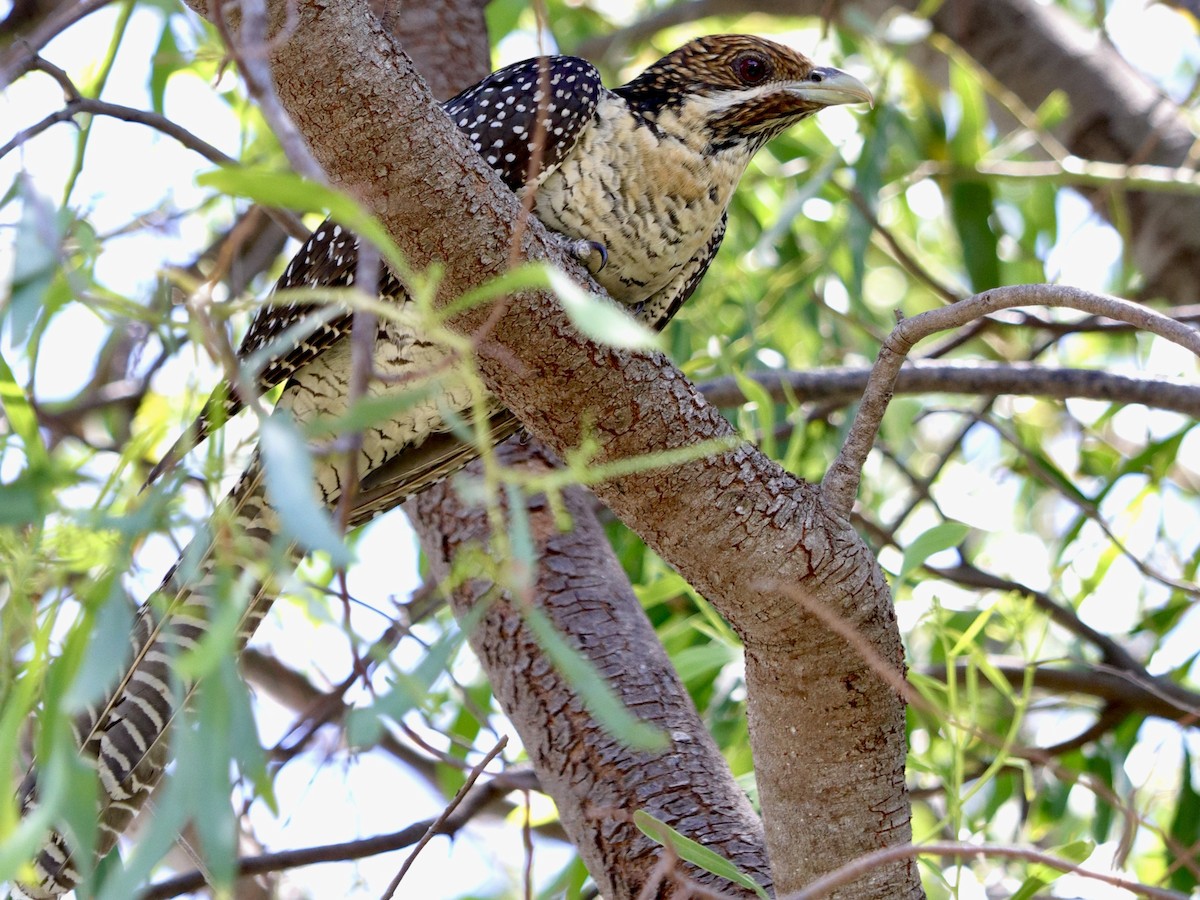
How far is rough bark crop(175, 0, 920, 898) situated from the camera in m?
1.24

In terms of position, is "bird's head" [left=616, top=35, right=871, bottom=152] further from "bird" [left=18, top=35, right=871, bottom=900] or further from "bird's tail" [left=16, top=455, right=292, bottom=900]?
"bird's tail" [left=16, top=455, right=292, bottom=900]

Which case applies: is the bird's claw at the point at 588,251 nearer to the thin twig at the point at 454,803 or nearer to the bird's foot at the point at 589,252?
the bird's foot at the point at 589,252

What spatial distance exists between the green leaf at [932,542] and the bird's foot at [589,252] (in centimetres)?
64

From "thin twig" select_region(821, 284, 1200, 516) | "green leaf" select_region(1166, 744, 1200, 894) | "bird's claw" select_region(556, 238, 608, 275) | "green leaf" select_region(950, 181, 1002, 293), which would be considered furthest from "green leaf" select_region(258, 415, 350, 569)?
"green leaf" select_region(950, 181, 1002, 293)

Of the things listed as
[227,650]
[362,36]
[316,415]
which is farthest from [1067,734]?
[227,650]

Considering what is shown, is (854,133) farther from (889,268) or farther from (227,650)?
(227,650)

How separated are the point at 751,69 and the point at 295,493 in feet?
5.90

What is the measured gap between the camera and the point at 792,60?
2.31m

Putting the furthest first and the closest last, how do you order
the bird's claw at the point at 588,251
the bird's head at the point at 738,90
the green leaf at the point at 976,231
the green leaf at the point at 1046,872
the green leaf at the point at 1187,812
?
the green leaf at the point at 976,231 → the green leaf at the point at 1187,812 → the bird's head at the point at 738,90 → the bird's claw at the point at 588,251 → the green leaf at the point at 1046,872

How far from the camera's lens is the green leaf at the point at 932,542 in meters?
1.82

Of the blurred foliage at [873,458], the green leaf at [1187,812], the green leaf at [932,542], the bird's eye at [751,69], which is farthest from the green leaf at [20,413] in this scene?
the green leaf at [1187,812]

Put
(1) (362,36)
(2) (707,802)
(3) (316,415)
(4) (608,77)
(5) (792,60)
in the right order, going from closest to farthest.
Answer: (1) (362,36) < (2) (707,802) < (3) (316,415) < (5) (792,60) < (4) (608,77)

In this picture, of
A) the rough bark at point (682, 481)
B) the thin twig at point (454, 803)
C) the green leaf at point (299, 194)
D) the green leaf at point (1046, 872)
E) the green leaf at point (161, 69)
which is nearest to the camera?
the green leaf at point (299, 194)

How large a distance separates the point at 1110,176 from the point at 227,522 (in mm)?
2666
